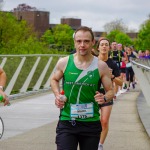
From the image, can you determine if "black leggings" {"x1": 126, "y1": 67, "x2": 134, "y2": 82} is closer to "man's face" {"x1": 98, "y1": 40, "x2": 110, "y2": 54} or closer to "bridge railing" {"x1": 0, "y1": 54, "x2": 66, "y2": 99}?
"bridge railing" {"x1": 0, "y1": 54, "x2": 66, "y2": 99}

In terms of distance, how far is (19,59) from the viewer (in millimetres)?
16406

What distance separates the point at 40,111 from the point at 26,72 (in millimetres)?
4450

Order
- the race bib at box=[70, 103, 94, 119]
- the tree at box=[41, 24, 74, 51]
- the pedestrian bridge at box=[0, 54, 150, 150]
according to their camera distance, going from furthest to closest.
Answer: the tree at box=[41, 24, 74, 51] < the pedestrian bridge at box=[0, 54, 150, 150] < the race bib at box=[70, 103, 94, 119]

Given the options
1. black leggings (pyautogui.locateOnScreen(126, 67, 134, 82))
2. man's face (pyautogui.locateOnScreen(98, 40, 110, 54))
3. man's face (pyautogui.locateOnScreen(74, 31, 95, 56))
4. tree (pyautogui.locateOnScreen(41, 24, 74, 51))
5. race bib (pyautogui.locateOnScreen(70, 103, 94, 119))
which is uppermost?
man's face (pyautogui.locateOnScreen(74, 31, 95, 56))

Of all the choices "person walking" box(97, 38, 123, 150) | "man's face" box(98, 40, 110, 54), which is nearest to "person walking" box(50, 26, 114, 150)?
"person walking" box(97, 38, 123, 150)

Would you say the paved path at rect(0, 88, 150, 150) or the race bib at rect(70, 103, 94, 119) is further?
the paved path at rect(0, 88, 150, 150)

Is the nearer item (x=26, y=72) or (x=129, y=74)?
(x=26, y=72)

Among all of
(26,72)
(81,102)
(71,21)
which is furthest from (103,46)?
(71,21)

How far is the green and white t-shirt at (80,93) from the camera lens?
4.85 metres

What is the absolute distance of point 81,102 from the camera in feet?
16.0

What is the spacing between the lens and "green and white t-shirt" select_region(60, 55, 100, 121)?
4848 millimetres

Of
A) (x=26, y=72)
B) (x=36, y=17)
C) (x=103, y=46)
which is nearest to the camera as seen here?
(x=103, y=46)

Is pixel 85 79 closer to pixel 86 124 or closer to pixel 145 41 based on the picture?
pixel 86 124

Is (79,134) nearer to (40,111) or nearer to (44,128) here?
(44,128)
